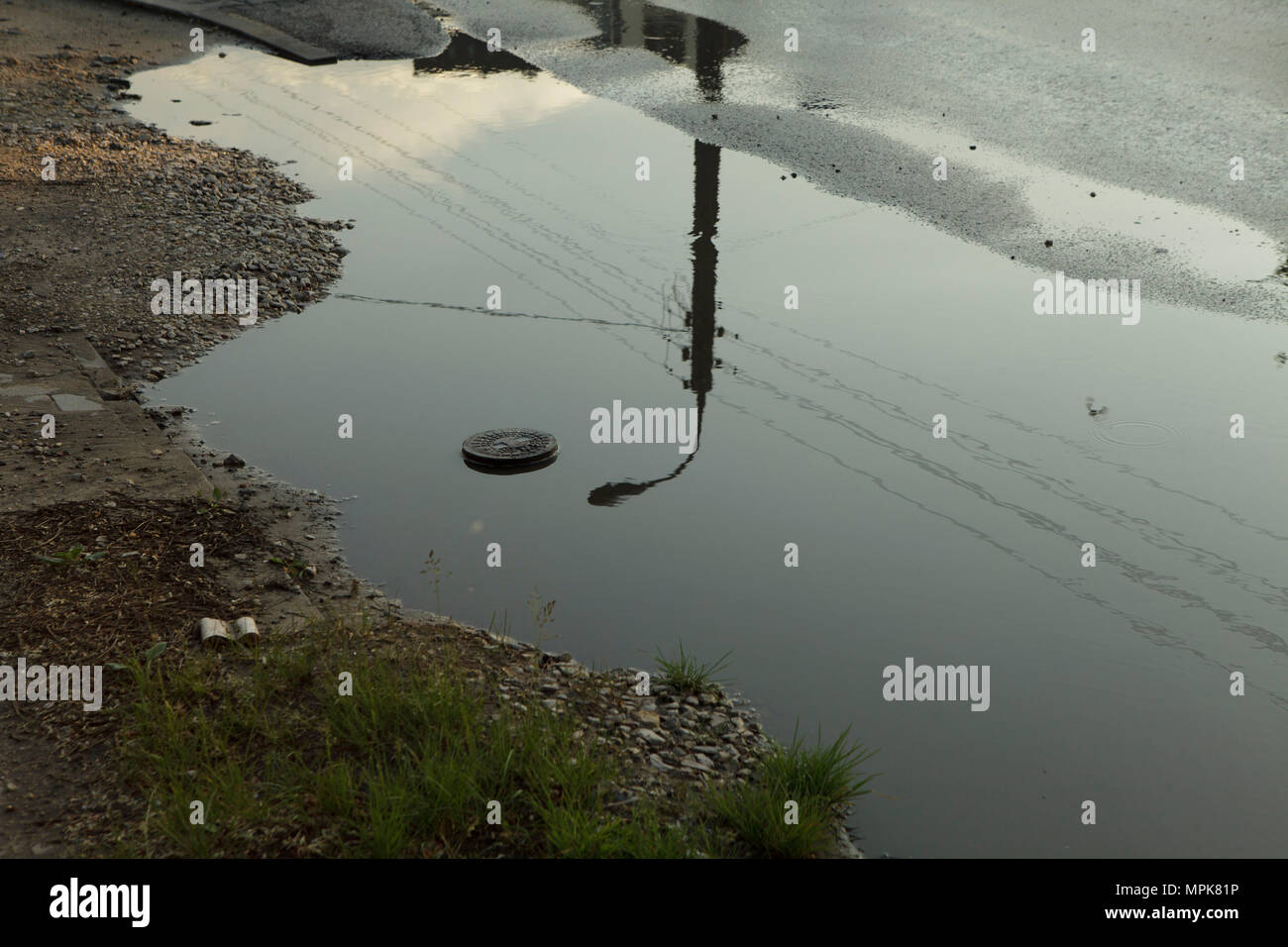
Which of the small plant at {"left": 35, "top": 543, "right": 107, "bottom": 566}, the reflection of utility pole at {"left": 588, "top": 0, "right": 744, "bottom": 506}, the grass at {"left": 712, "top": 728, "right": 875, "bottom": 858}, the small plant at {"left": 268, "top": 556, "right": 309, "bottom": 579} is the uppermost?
the reflection of utility pole at {"left": 588, "top": 0, "right": 744, "bottom": 506}

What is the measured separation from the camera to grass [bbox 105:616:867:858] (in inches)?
155

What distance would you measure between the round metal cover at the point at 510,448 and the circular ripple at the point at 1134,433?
318 centimetres

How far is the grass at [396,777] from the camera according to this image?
3926mm

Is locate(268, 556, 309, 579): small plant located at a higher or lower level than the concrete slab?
lower

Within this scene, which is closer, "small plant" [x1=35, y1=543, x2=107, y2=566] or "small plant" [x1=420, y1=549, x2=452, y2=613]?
"small plant" [x1=35, y1=543, x2=107, y2=566]

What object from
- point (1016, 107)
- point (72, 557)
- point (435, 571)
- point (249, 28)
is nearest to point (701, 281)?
point (435, 571)

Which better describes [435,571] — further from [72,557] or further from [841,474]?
[841,474]

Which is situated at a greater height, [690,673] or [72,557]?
[72,557]

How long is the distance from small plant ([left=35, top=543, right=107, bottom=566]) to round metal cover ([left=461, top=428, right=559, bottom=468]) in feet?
6.91

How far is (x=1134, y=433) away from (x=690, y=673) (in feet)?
11.0

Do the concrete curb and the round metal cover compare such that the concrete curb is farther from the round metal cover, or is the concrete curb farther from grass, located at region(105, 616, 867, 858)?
grass, located at region(105, 616, 867, 858)

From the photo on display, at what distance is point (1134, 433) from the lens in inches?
267

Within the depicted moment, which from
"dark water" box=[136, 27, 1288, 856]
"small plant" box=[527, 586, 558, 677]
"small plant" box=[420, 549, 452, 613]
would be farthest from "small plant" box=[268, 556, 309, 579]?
"small plant" box=[527, 586, 558, 677]
